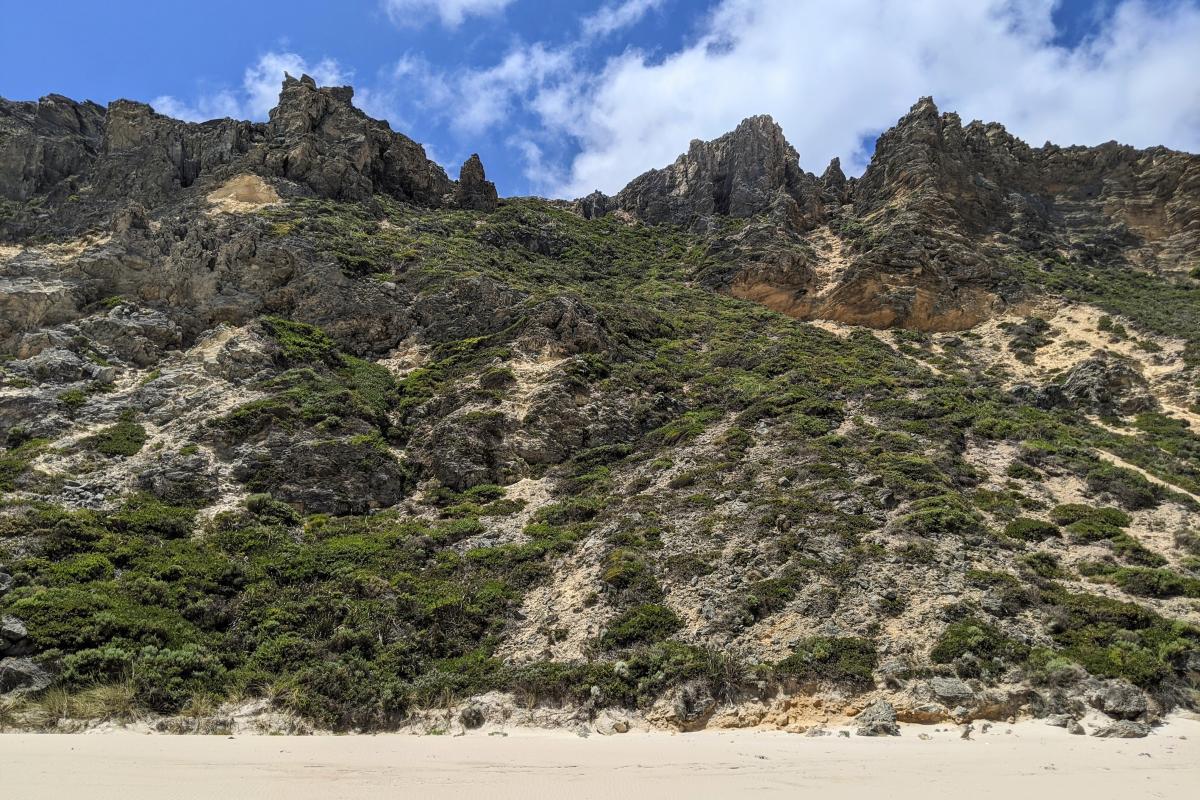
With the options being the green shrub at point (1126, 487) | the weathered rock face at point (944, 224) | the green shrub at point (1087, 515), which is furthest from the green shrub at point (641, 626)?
the weathered rock face at point (944, 224)

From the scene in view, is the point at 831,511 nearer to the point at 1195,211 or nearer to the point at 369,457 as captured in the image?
the point at 369,457

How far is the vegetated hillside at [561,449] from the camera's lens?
545 inches

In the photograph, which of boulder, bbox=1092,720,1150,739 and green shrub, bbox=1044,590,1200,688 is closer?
boulder, bbox=1092,720,1150,739

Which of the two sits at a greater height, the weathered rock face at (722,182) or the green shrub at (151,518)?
the weathered rock face at (722,182)

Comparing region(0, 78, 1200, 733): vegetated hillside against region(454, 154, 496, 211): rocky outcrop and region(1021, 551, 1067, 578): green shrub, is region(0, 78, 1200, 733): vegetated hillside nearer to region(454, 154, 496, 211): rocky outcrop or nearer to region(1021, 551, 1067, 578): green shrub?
region(1021, 551, 1067, 578): green shrub

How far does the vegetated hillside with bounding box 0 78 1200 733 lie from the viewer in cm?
1384

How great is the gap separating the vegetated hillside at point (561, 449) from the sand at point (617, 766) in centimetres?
120

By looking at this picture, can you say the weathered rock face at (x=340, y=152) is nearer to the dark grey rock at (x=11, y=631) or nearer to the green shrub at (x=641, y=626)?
the dark grey rock at (x=11, y=631)

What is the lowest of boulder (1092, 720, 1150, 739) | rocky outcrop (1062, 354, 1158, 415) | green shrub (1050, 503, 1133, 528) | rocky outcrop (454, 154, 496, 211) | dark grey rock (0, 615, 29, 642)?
boulder (1092, 720, 1150, 739)

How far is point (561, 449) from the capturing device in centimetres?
2808

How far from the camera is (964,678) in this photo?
499 inches

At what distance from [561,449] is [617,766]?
1866cm

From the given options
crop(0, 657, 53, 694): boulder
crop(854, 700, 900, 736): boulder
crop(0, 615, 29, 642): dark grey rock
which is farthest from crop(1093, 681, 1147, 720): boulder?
crop(0, 615, 29, 642): dark grey rock

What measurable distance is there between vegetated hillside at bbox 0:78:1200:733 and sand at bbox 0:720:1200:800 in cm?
120
